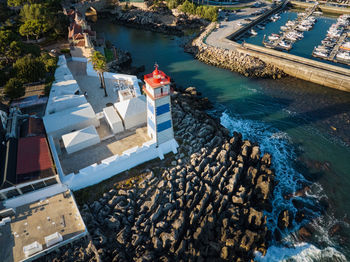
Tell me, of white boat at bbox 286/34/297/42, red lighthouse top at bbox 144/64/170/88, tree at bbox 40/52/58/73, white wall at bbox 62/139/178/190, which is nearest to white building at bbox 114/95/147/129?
white wall at bbox 62/139/178/190

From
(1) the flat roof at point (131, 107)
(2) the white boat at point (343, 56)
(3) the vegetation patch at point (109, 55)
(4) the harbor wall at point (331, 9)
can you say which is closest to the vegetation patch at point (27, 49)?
(3) the vegetation patch at point (109, 55)

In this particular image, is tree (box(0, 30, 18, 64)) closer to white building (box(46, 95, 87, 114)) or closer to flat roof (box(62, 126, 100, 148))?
white building (box(46, 95, 87, 114))

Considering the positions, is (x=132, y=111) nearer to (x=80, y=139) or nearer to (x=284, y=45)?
(x=80, y=139)

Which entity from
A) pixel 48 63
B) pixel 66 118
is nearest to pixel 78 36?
pixel 48 63

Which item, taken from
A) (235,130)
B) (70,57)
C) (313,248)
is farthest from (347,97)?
(70,57)

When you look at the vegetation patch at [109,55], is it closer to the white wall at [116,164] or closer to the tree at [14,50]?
the tree at [14,50]

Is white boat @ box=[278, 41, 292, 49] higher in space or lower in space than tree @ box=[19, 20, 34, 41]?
lower
